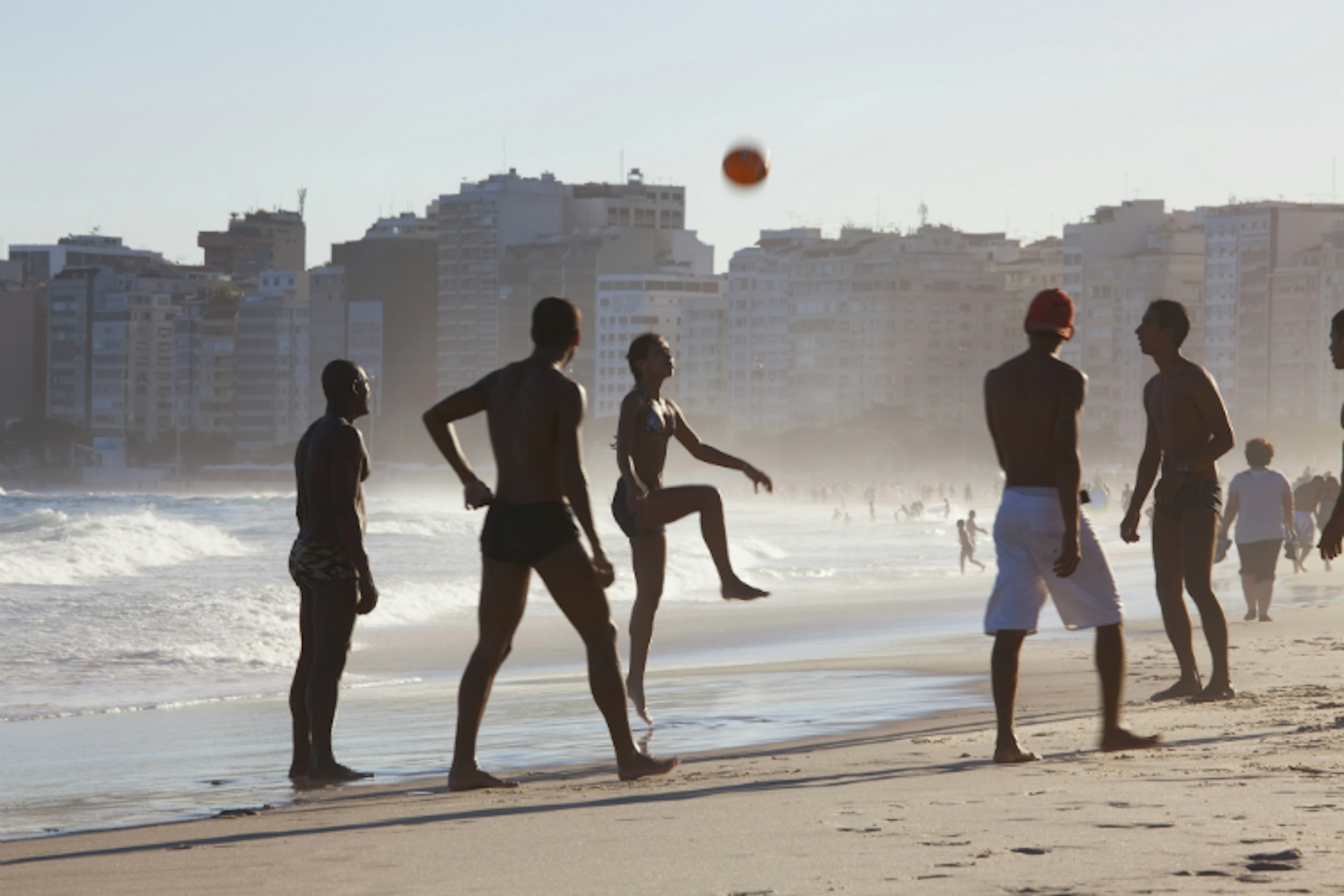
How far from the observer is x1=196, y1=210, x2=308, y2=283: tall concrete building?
193 m

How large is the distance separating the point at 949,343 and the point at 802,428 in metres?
13.1

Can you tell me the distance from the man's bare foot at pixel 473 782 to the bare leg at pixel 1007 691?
1.55m

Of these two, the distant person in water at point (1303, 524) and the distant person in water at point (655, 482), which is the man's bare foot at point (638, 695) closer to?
the distant person in water at point (655, 482)

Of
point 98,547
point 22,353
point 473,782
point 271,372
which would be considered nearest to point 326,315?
point 271,372

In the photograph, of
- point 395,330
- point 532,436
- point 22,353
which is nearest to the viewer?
point 532,436

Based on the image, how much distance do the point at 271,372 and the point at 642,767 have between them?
162687mm

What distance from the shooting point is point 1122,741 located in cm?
620

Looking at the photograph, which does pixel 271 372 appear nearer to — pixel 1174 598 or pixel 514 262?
pixel 514 262

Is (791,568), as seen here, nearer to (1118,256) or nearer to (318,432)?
(318,432)

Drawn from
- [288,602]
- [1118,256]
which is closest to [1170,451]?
[288,602]

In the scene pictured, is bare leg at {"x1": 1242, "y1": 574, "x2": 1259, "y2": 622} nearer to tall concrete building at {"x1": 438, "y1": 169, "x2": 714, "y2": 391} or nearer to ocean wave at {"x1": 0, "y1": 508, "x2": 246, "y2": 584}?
ocean wave at {"x1": 0, "y1": 508, "x2": 246, "y2": 584}

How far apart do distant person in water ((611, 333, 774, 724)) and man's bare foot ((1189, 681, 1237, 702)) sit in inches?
78.3

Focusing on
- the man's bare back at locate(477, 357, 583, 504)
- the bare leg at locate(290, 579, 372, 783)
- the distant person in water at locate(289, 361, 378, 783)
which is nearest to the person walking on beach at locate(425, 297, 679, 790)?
the man's bare back at locate(477, 357, 583, 504)

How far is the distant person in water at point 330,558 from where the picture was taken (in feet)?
21.7
